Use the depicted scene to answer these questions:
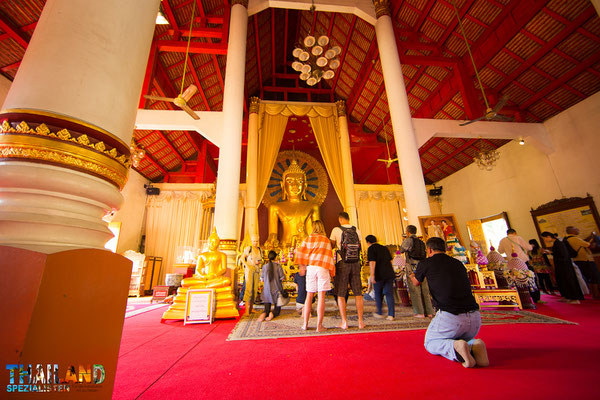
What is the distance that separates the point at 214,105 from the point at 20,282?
29.3 ft

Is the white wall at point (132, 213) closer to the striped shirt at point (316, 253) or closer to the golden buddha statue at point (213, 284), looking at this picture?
the golden buddha statue at point (213, 284)

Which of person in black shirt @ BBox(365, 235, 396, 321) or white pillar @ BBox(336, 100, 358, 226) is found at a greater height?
white pillar @ BBox(336, 100, 358, 226)

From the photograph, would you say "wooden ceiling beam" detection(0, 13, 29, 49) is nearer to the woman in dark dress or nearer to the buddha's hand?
the buddha's hand

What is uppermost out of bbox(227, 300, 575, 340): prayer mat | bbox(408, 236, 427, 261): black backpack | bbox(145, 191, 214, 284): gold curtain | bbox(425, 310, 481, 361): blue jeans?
bbox(145, 191, 214, 284): gold curtain

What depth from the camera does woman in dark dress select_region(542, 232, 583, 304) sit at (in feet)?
11.1

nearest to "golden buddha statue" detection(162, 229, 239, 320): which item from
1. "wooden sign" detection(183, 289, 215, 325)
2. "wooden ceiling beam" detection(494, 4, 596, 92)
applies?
"wooden sign" detection(183, 289, 215, 325)

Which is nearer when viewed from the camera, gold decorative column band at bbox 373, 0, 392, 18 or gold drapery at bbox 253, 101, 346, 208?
gold decorative column band at bbox 373, 0, 392, 18

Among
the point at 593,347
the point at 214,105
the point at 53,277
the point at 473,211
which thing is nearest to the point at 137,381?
the point at 53,277

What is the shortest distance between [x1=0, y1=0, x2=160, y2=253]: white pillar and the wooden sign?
2.42 metres

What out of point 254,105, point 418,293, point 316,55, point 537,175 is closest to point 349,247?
point 418,293

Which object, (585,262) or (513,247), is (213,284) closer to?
(513,247)

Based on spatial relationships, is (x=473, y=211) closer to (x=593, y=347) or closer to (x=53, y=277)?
(x=593, y=347)

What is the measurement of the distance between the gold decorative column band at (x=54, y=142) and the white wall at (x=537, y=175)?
8.15 metres

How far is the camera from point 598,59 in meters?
4.91
